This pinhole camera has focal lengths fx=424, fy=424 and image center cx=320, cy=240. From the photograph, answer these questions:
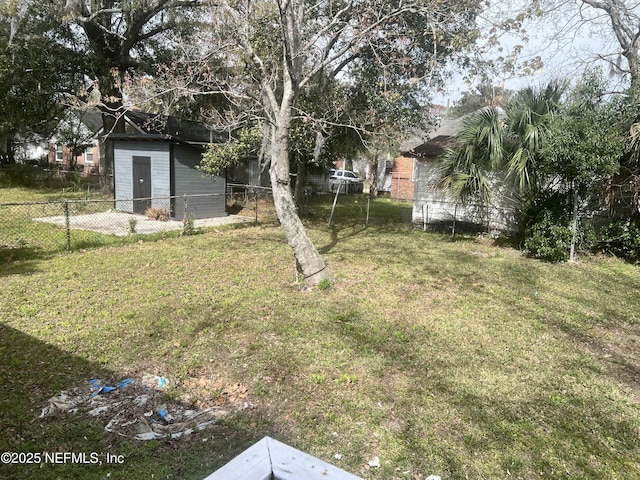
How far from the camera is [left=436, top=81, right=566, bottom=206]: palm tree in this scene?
1002 centimetres

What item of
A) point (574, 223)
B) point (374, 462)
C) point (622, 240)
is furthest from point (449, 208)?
point (374, 462)

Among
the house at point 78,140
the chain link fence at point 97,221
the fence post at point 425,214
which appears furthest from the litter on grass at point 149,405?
the house at point 78,140

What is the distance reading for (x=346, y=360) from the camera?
4695 millimetres

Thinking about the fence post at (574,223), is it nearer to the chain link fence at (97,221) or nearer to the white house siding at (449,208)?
the white house siding at (449,208)

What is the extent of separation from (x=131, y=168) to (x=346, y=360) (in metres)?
13.4

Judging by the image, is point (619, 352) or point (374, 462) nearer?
point (374, 462)

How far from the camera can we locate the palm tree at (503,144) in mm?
10023

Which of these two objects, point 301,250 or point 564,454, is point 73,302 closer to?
point 301,250

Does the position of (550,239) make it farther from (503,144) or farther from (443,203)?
(443,203)

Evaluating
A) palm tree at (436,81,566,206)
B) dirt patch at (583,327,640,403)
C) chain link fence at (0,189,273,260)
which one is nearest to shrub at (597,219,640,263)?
palm tree at (436,81,566,206)

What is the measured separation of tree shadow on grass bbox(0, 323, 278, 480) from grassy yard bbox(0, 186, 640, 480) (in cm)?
1

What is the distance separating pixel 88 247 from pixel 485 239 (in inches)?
420

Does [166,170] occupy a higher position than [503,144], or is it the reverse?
[503,144]

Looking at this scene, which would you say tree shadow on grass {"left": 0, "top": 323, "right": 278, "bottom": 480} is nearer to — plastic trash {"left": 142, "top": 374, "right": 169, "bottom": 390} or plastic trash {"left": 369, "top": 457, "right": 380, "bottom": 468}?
plastic trash {"left": 142, "top": 374, "right": 169, "bottom": 390}
